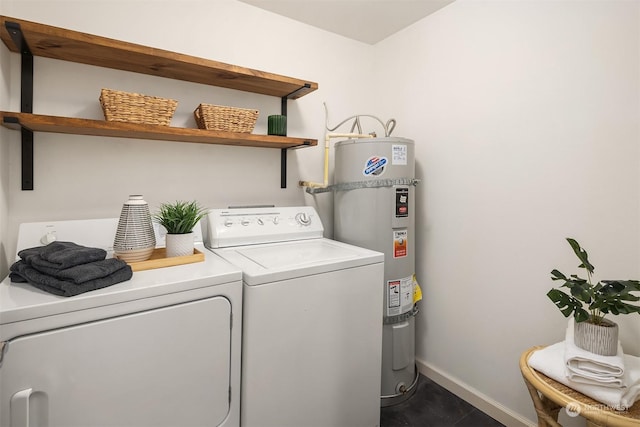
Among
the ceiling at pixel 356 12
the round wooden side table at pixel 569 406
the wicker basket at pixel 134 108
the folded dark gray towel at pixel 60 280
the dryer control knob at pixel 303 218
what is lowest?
the round wooden side table at pixel 569 406

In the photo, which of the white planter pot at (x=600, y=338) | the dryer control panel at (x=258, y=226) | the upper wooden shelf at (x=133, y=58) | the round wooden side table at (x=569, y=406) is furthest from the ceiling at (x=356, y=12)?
the round wooden side table at (x=569, y=406)

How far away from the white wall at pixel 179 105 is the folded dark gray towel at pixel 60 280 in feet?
1.37

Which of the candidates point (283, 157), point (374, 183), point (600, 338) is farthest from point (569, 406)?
point (283, 157)

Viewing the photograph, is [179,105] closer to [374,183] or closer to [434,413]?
[374,183]

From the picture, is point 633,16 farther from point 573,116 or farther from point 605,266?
point 605,266

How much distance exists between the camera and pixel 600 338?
1.05m

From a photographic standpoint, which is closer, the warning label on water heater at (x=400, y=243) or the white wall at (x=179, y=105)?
the white wall at (x=179, y=105)

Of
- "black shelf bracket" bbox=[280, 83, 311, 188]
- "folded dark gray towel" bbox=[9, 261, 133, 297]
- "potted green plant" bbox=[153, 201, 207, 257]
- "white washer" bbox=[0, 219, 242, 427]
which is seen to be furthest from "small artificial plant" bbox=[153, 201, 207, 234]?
"black shelf bracket" bbox=[280, 83, 311, 188]

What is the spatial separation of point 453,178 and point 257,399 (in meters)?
1.56

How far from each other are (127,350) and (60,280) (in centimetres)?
30

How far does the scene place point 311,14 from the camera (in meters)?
2.01

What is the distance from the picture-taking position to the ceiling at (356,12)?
6.23 feet

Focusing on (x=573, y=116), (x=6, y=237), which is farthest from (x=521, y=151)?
(x=6, y=237)

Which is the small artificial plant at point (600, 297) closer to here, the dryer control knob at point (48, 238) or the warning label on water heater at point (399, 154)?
the warning label on water heater at point (399, 154)
